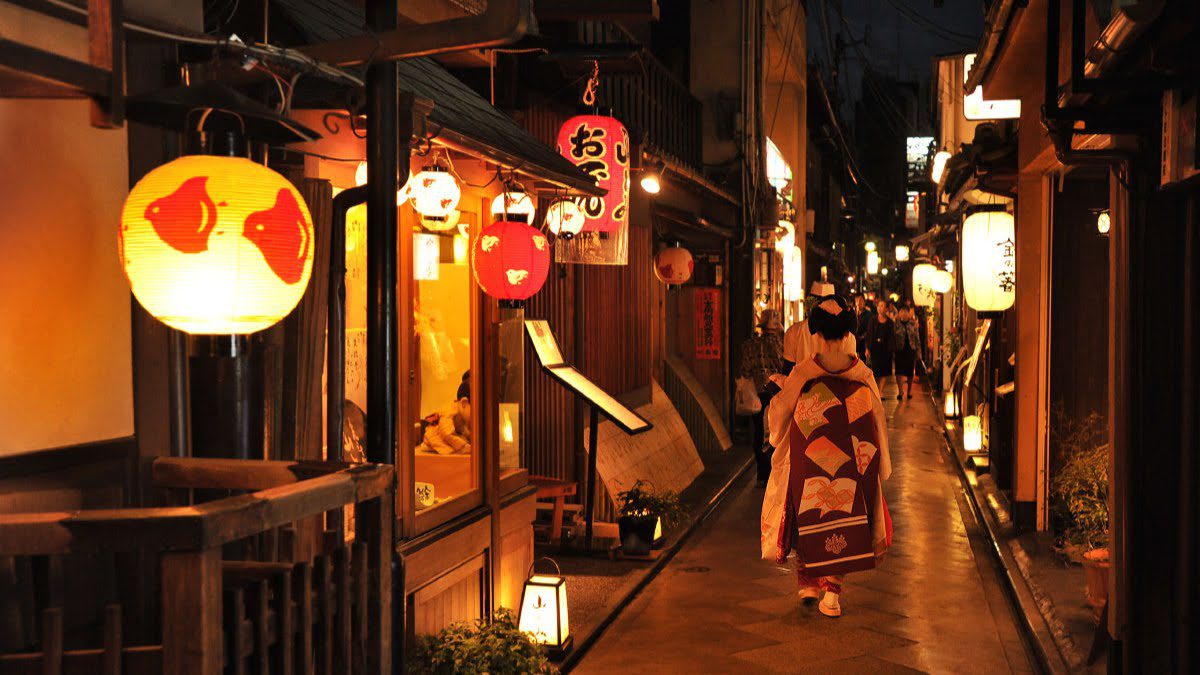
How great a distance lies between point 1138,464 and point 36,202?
6994mm

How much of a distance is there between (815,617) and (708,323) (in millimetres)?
12358

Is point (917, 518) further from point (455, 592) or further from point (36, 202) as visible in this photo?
point (36, 202)

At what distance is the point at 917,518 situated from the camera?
16531 millimetres

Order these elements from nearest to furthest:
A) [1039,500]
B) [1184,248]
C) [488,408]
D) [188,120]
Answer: [188,120], [1184,248], [488,408], [1039,500]

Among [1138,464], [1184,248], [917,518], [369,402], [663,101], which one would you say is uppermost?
[663,101]

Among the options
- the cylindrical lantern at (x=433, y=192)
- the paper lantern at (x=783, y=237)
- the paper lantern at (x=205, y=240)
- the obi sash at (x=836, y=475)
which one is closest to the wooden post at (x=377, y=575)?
the paper lantern at (x=205, y=240)

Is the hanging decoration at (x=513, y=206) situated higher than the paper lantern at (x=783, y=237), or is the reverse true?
the paper lantern at (x=783, y=237)

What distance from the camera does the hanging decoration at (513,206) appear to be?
978 cm

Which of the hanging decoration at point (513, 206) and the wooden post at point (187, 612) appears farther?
the hanging decoration at point (513, 206)

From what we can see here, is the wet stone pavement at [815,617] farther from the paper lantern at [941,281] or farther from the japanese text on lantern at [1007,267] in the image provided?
the paper lantern at [941,281]

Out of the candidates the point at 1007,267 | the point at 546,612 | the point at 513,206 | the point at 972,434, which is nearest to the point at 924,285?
the point at 972,434

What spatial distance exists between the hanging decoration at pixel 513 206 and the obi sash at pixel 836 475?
3.42 meters

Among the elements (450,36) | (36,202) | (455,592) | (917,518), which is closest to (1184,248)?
(450,36)

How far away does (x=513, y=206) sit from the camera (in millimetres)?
9820
